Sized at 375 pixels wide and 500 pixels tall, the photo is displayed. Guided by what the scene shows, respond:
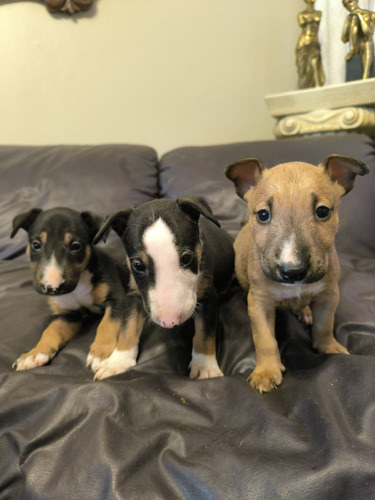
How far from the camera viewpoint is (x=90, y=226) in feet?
6.93

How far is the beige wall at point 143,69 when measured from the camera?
368 centimetres

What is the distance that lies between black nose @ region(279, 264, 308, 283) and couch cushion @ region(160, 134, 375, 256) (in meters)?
1.56

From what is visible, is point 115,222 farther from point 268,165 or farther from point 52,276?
point 268,165

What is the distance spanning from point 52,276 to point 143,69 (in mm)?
2776

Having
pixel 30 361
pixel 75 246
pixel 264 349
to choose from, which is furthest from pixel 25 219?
pixel 264 349

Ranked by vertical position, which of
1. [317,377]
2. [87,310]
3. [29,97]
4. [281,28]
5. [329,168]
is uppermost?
[281,28]

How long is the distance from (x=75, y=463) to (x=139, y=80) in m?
3.53

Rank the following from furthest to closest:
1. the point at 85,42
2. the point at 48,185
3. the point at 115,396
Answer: the point at 85,42, the point at 48,185, the point at 115,396

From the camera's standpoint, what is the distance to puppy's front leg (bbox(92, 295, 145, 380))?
1.67 metres

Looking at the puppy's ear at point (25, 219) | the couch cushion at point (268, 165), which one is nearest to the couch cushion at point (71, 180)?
the couch cushion at point (268, 165)

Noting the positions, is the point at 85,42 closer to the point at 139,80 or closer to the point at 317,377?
the point at 139,80

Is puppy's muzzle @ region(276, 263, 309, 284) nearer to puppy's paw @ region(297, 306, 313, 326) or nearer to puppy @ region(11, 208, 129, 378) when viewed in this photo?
puppy's paw @ region(297, 306, 313, 326)

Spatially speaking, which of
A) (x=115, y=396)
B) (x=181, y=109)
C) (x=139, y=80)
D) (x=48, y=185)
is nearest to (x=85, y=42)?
(x=139, y=80)

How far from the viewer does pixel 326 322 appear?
5.50 ft
